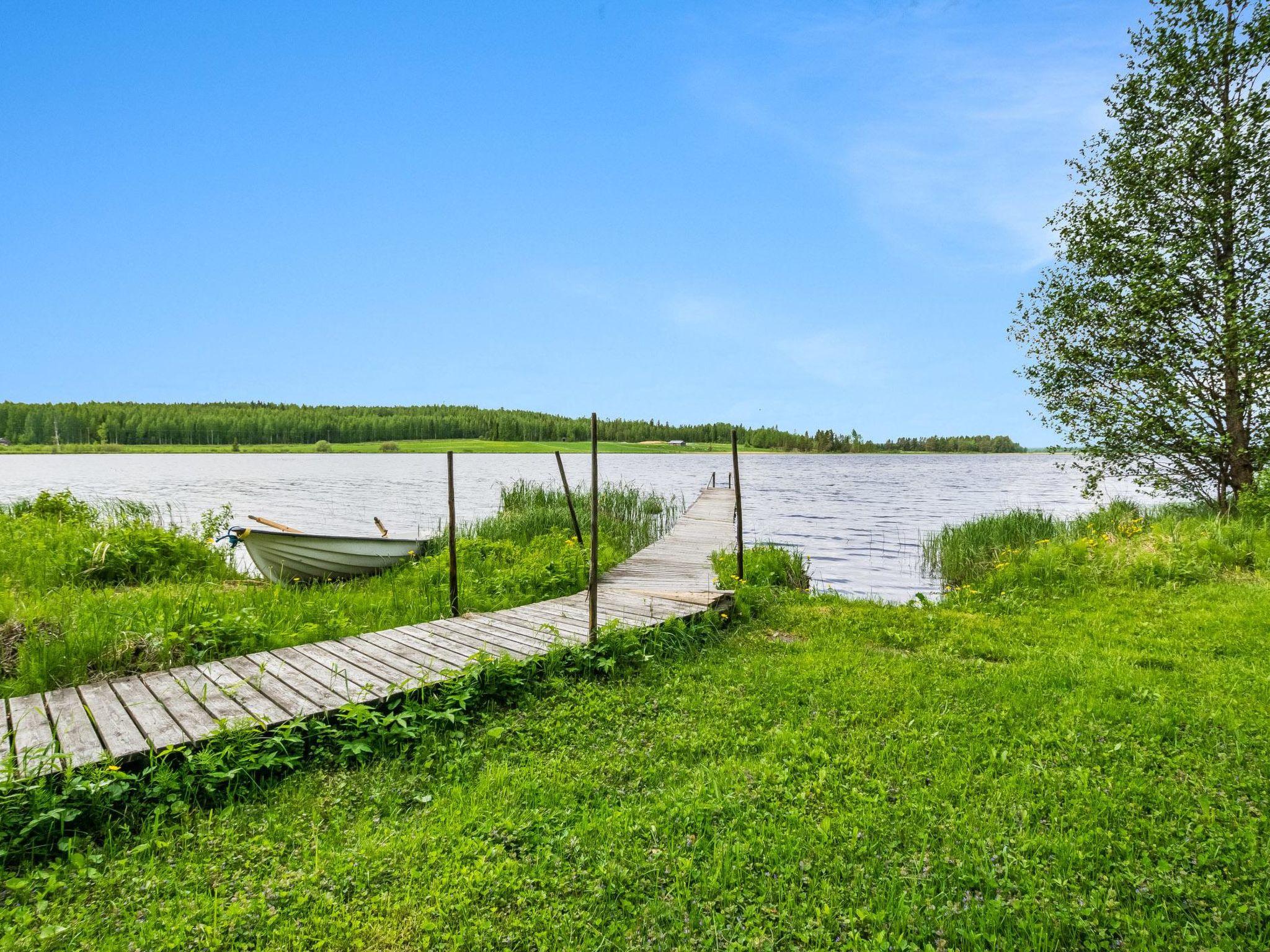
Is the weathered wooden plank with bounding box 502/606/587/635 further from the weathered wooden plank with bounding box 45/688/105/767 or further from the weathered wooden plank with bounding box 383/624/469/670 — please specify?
the weathered wooden plank with bounding box 45/688/105/767

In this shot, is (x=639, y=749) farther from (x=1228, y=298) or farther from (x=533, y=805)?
(x=1228, y=298)

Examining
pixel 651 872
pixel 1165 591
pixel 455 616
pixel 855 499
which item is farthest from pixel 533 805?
pixel 855 499

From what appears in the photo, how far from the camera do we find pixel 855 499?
1372 inches

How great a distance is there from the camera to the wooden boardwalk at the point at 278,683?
412 centimetres

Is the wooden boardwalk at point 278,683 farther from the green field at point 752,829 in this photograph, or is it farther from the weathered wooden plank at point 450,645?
the green field at point 752,829

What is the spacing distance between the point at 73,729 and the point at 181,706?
605mm

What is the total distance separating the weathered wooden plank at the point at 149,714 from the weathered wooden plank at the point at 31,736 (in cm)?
44

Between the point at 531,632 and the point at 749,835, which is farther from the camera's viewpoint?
the point at 531,632

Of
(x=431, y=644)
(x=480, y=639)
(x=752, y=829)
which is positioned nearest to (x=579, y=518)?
(x=480, y=639)

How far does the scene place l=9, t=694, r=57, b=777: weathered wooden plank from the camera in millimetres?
3662

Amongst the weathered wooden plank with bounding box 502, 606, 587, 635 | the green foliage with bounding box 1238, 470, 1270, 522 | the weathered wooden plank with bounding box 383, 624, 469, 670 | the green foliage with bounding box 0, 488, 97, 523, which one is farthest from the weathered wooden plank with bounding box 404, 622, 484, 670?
the green foliage with bounding box 1238, 470, 1270, 522

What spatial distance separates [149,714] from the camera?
14.9 ft

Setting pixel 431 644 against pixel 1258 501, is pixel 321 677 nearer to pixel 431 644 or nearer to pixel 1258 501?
pixel 431 644

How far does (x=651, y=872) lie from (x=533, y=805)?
96 cm
